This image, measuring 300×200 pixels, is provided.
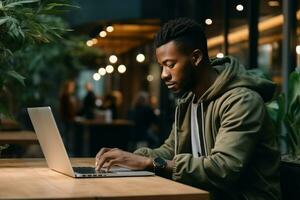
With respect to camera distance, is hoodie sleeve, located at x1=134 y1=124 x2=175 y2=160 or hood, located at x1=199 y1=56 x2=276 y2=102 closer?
hood, located at x1=199 y1=56 x2=276 y2=102

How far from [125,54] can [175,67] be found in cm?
1971

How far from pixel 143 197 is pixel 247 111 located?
868mm

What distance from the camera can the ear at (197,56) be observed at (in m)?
3.46

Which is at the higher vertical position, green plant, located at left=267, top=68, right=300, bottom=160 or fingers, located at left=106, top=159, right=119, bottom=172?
fingers, located at left=106, top=159, right=119, bottom=172

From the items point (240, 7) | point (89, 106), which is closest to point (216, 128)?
point (240, 7)

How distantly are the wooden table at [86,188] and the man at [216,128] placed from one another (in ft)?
0.57

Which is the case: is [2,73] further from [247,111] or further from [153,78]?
[153,78]

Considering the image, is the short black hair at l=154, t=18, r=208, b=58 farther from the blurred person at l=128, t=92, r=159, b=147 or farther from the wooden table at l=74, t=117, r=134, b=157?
the wooden table at l=74, t=117, r=134, b=157

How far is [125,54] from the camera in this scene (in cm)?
2308

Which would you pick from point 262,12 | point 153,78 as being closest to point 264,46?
point 262,12

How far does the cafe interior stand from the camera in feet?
21.2

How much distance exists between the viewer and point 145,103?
15.8 metres

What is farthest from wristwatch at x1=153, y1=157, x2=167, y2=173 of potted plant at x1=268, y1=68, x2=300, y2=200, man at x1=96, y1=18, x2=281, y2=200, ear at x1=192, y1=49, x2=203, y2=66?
potted plant at x1=268, y1=68, x2=300, y2=200

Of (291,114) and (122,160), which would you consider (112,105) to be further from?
(122,160)
